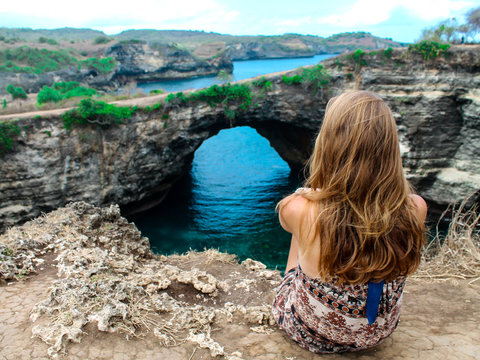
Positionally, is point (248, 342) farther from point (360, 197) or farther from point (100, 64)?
point (100, 64)

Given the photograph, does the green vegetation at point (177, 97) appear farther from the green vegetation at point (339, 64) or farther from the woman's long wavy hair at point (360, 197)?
the woman's long wavy hair at point (360, 197)

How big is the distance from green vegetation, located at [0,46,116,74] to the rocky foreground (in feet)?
146

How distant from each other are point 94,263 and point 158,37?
5269 inches

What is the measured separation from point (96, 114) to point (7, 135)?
3.31m

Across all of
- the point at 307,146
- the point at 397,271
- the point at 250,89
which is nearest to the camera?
the point at 397,271

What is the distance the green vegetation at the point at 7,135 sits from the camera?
1290cm

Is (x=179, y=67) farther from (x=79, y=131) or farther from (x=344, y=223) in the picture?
(x=344, y=223)

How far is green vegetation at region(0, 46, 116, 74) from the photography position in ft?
139

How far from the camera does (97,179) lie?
583 inches

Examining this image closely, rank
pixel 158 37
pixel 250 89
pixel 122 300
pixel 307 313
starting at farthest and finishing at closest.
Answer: pixel 158 37
pixel 250 89
pixel 122 300
pixel 307 313

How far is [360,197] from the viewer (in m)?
2.02

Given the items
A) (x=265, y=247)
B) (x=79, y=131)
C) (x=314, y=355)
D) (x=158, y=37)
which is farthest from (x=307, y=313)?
(x=158, y=37)

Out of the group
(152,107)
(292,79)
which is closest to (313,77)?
(292,79)

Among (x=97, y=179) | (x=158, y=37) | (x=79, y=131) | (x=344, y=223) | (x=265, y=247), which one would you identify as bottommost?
(x=265, y=247)
